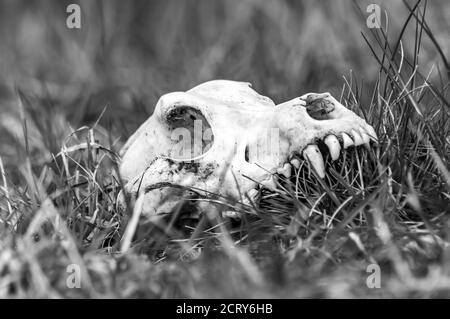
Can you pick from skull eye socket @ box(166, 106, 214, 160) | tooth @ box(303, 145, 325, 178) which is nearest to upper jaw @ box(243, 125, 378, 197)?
tooth @ box(303, 145, 325, 178)

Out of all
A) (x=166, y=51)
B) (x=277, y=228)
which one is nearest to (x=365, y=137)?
(x=277, y=228)

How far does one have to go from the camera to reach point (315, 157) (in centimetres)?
202

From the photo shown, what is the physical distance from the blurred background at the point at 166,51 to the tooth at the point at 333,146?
1.27m

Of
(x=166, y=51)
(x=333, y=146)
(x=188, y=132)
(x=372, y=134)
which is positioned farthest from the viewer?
(x=166, y=51)

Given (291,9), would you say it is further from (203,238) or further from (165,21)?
(203,238)

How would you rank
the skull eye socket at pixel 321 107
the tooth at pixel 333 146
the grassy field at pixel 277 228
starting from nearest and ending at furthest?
the grassy field at pixel 277 228 → the tooth at pixel 333 146 → the skull eye socket at pixel 321 107

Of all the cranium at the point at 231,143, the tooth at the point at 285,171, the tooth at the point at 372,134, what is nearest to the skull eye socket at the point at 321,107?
the cranium at the point at 231,143

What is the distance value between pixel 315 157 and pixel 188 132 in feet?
1.61

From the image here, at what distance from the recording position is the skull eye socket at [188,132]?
2.26m

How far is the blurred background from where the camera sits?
3.92 metres

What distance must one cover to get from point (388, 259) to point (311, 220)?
0.90 ft

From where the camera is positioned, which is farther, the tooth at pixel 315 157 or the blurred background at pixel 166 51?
the blurred background at pixel 166 51

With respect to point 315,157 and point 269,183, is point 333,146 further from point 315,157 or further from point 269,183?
point 269,183

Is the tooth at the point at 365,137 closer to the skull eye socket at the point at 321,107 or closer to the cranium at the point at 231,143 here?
the cranium at the point at 231,143
